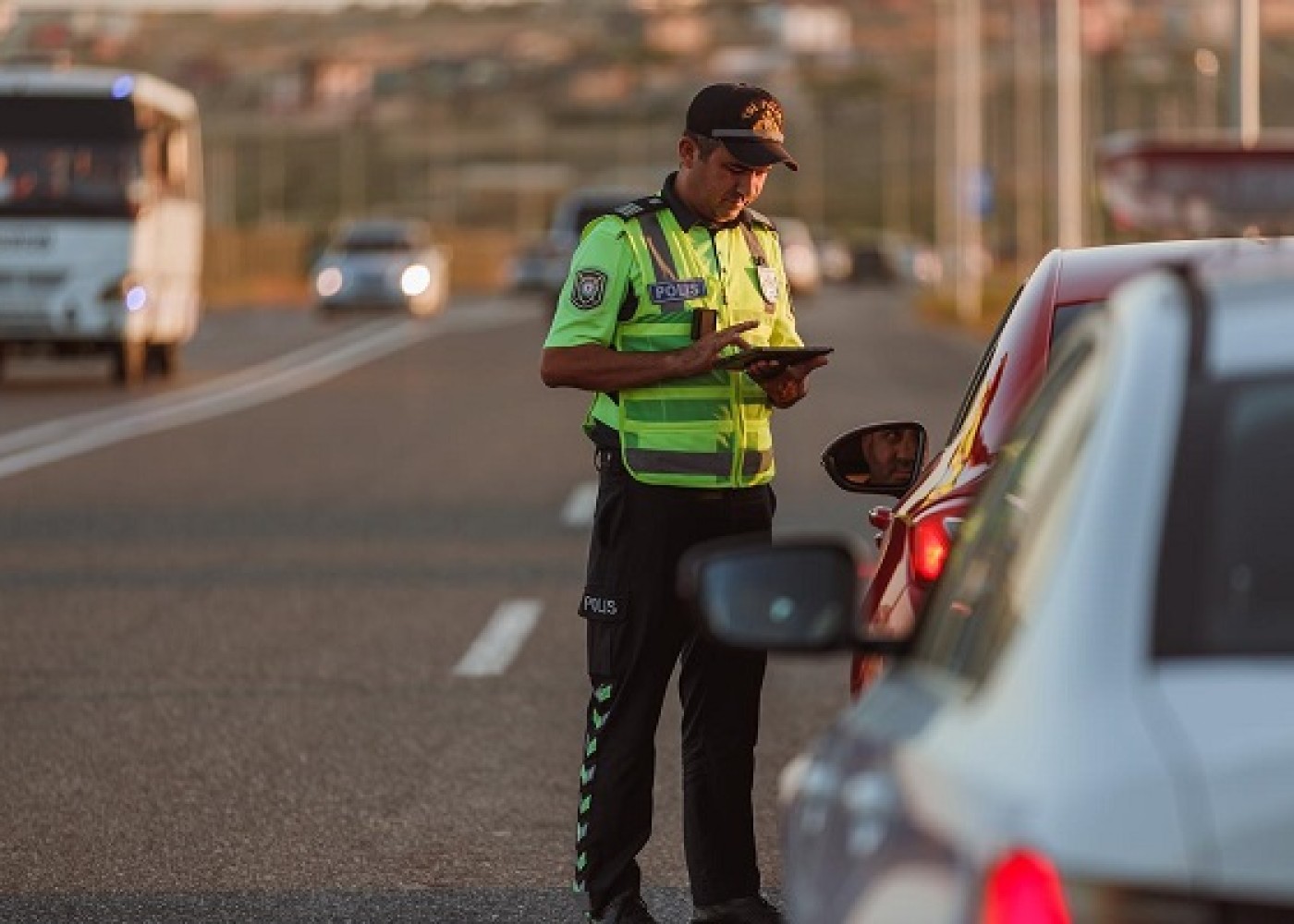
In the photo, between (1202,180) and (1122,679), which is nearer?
(1122,679)

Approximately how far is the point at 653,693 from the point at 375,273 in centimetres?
5461

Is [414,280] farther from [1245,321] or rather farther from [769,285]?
[1245,321]

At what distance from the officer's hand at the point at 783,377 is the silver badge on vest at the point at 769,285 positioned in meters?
0.20

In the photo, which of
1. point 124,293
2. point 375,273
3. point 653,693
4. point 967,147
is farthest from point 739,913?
point 967,147

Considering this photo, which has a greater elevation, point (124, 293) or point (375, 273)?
point (124, 293)

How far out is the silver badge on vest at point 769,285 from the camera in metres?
6.91

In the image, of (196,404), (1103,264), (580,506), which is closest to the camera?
(1103,264)

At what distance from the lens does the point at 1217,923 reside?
284 cm

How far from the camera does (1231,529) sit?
3.27 metres

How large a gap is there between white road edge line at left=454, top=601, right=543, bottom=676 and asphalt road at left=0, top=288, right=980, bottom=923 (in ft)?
0.17

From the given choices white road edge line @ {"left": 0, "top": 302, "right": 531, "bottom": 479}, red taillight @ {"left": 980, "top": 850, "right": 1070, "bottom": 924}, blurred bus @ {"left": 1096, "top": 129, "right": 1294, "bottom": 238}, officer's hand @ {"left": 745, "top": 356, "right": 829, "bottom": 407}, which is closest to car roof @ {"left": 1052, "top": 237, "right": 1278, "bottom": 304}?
officer's hand @ {"left": 745, "top": 356, "right": 829, "bottom": 407}

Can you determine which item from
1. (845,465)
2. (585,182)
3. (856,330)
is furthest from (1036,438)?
(585,182)

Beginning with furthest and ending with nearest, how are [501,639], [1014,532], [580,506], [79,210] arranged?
[79,210]
[580,506]
[501,639]
[1014,532]

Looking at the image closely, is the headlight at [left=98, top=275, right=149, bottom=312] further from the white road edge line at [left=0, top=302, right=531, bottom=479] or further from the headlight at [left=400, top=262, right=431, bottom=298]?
the headlight at [left=400, top=262, right=431, bottom=298]
